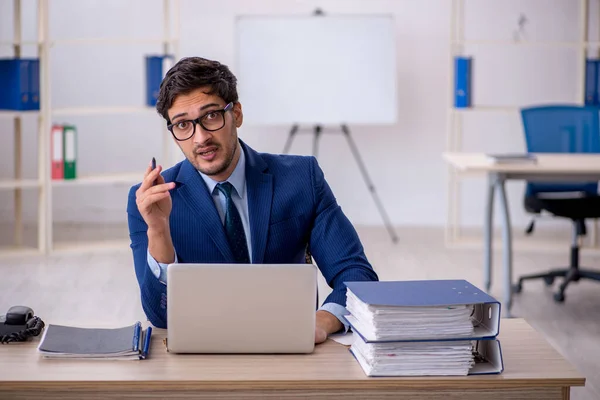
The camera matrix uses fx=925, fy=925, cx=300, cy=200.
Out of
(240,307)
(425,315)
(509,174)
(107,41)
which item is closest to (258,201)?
(240,307)

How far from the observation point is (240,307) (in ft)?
6.02

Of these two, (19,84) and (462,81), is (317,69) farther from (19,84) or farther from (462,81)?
(19,84)

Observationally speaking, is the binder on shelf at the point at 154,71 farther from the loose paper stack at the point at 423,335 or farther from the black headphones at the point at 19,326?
the loose paper stack at the point at 423,335

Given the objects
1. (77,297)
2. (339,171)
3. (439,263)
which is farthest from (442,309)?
(339,171)

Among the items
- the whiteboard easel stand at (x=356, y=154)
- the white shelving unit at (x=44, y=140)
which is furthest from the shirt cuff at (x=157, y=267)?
the whiteboard easel stand at (x=356, y=154)

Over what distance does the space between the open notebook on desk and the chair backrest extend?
3.95 metres

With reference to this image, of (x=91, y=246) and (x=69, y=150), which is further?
(x=91, y=246)

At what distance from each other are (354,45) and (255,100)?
2.67 feet

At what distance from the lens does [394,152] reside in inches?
284

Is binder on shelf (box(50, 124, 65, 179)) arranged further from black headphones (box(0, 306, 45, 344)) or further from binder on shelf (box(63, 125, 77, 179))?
black headphones (box(0, 306, 45, 344))

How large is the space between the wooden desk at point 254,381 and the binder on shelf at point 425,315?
0.08m

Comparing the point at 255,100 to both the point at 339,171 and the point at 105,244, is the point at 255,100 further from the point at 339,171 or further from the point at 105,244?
the point at 105,244

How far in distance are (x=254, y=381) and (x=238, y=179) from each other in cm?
79

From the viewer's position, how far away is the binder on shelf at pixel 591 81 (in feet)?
20.4
